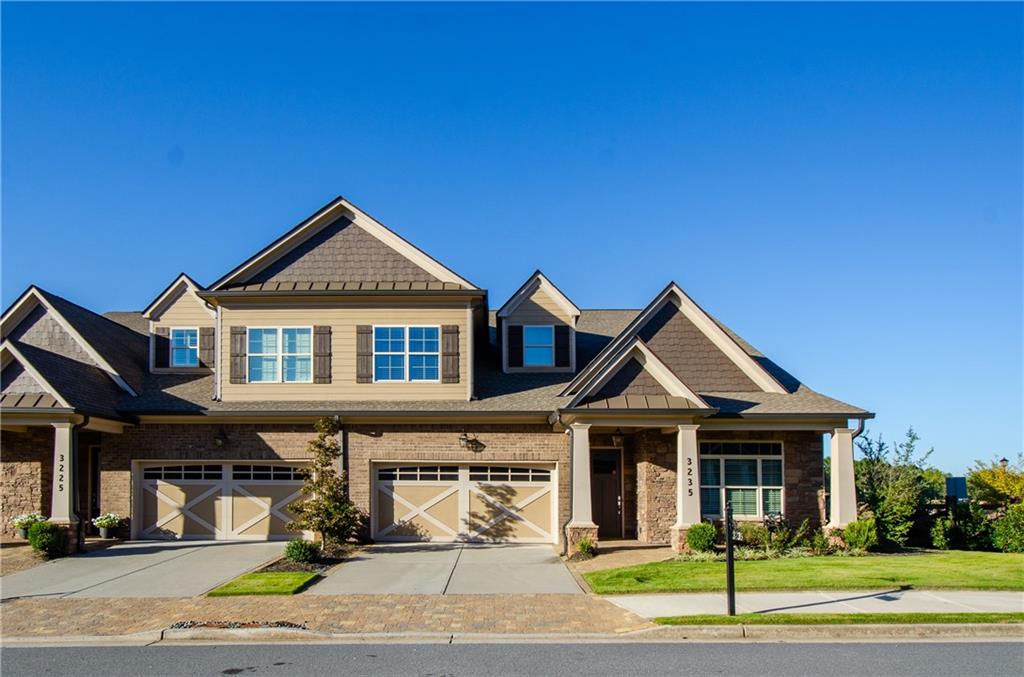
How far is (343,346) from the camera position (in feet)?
72.9

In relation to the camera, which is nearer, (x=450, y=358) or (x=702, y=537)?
(x=702, y=537)

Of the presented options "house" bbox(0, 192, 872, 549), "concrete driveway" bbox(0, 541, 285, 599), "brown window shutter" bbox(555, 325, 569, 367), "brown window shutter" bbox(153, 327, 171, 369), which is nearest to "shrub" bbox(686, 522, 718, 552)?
"house" bbox(0, 192, 872, 549)

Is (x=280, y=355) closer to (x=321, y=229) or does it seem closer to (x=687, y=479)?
(x=321, y=229)

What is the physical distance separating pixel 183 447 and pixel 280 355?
A: 3.28 m

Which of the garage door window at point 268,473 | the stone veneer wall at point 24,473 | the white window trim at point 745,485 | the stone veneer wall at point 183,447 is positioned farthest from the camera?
the garage door window at point 268,473

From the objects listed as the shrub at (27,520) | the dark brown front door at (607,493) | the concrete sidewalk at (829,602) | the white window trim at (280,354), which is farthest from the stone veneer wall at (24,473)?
the concrete sidewalk at (829,602)

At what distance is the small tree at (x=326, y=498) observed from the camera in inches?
762

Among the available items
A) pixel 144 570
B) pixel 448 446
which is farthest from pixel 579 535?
→ pixel 144 570

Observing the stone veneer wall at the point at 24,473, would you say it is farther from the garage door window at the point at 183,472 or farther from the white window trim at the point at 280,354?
the white window trim at the point at 280,354

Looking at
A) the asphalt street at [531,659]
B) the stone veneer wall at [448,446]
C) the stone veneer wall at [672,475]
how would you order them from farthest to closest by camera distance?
the stone veneer wall at [448,446] → the stone veneer wall at [672,475] → the asphalt street at [531,659]

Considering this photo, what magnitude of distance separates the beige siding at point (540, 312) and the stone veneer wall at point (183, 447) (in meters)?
6.23

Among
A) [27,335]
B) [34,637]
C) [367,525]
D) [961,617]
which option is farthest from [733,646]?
[27,335]

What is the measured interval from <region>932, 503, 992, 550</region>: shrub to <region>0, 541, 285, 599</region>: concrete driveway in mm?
15080

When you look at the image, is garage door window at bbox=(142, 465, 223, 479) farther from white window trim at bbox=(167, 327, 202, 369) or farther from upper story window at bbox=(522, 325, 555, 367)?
upper story window at bbox=(522, 325, 555, 367)
